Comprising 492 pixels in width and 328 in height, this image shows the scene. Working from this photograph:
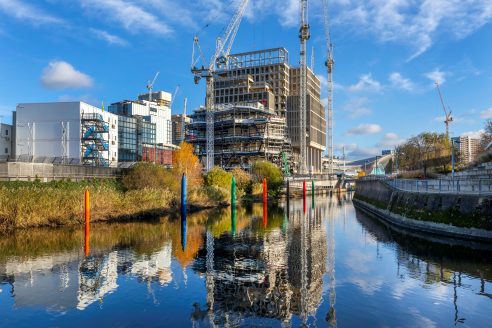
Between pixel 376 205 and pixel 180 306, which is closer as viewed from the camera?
pixel 180 306

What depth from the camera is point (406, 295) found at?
2162 cm

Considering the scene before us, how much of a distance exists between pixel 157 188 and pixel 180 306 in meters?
45.5

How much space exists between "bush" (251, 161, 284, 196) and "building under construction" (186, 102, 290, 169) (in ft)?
167

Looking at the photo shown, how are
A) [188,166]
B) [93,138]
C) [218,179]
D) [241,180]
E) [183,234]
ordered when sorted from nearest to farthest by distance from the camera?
1. [183,234]
2. [188,166]
3. [218,179]
4. [241,180]
5. [93,138]

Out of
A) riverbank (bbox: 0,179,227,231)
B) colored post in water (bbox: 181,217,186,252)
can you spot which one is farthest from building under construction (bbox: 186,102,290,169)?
colored post in water (bbox: 181,217,186,252)

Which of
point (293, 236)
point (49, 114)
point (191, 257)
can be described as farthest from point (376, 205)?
point (49, 114)

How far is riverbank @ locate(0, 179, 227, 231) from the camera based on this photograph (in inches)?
1690

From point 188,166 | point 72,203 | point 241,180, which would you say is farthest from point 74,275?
point 241,180

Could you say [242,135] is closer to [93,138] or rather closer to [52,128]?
[93,138]

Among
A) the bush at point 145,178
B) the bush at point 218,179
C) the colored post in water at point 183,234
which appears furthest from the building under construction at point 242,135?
the colored post in water at point 183,234

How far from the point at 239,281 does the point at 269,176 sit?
3477 inches

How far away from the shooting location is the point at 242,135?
565 ft

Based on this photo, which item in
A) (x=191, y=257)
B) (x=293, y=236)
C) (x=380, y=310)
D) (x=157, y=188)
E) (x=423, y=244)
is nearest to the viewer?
(x=380, y=310)

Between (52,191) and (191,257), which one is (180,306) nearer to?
(191,257)
